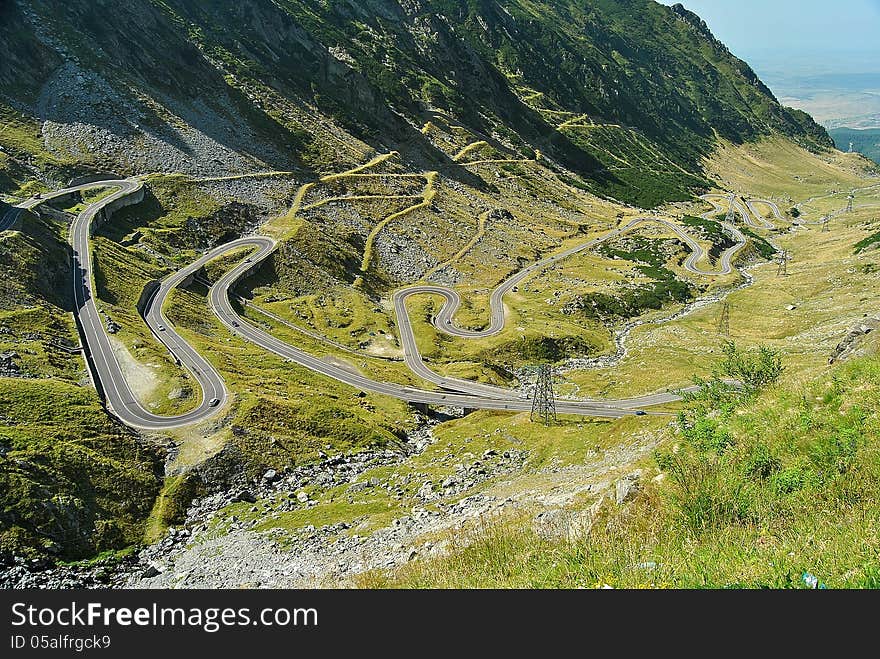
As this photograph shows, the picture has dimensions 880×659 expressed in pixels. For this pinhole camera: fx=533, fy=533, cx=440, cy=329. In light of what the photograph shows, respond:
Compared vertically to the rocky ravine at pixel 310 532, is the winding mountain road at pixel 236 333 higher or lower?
higher

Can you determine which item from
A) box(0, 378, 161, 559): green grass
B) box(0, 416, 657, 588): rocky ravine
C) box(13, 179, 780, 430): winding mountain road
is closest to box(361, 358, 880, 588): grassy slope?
box(0, 416, 657, 588): rocky ravine

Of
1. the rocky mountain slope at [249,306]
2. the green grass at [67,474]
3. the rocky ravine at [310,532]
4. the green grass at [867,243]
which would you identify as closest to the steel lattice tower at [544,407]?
the rocky mountain slope at [249,306]

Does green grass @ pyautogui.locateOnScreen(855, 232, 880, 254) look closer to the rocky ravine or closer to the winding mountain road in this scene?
the winding mountain road

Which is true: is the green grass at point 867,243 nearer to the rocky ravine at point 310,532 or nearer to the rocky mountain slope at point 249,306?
the rocky mountain slope at point 249,306

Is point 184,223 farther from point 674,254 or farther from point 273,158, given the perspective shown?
point 674,254

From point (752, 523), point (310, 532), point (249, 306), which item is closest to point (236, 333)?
point (249, 306)

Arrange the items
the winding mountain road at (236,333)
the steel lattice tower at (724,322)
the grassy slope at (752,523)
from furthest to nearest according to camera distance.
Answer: the steel lattice tower at (724,322) < the winding mountain road at (236,333) < the grassy slope at (752,523)
